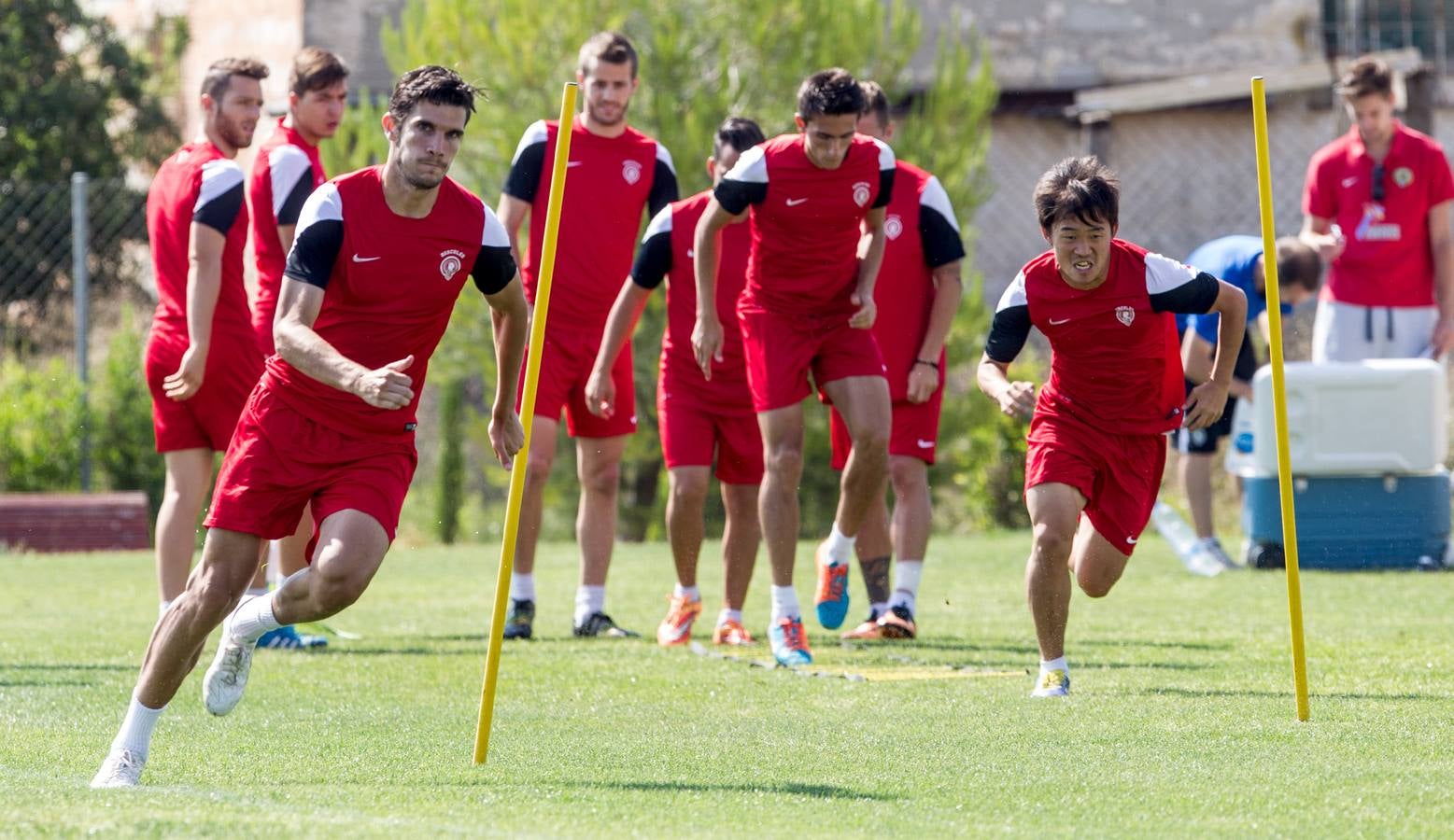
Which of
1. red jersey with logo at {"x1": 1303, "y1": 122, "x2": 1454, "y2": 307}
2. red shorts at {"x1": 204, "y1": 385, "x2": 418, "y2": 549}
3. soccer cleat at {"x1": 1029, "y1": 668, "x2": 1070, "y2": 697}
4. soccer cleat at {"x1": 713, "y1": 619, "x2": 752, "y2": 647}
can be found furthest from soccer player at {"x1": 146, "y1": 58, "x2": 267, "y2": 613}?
red jersey with logo at {"x1": 1303, "y1": 122, "x2": 1454, "y2": 307}

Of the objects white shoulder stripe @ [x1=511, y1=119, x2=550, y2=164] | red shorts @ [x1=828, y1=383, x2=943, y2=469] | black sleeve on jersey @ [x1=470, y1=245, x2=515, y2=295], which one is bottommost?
red shorts @ [x1=828, y1=383, x2=943, y2=469]

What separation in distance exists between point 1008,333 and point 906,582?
227cm

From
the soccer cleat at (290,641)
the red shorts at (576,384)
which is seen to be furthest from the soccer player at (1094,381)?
the soccer cleat at (290,641)

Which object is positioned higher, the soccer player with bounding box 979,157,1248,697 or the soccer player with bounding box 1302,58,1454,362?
the soccer player with bounding box 1302,58,1454,362

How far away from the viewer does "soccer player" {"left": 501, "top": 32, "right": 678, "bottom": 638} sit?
872 centimetres

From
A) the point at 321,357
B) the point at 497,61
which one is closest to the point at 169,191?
the point at 321,357

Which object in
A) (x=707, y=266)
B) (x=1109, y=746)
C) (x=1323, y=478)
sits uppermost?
(x=707, y=266)

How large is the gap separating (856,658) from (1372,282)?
526cm

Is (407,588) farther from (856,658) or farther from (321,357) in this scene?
(321,357)

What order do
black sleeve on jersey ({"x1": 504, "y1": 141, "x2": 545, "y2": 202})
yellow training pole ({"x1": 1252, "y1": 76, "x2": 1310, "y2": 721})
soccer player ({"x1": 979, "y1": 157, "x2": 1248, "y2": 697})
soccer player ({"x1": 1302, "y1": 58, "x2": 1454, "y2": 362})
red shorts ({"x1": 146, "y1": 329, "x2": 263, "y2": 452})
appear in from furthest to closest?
soccer player ({"x1": 1302, "y1": 58, "x2": 1454, "y2": 362}) → black sleeve on jersey ({"x1": 504, "y1": 141, "x2": 545, "y2": 202}) → red shorts ({"x1": 146, "y1": 329, "x2": 263, "y2": 452}) → soccer player ({"x1": 979, "y1": 157, "x2": 1248, "y2": 697}) → yellow training pole ({"x1": 1252, "y1": 76, "x2": 1310, "y2": 721})

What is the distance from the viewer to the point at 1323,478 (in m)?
11.5

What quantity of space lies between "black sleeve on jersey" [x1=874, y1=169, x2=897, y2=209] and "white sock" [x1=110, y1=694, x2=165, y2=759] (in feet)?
12.3

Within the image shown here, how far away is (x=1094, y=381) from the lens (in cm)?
685

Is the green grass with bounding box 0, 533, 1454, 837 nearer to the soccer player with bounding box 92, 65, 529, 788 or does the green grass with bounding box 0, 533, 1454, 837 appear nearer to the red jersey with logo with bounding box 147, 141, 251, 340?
the soccer player with bounding box 92, 65, 529, 788
